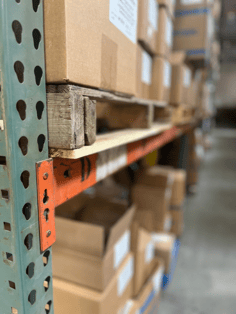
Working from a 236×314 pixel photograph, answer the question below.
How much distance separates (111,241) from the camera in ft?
3.52

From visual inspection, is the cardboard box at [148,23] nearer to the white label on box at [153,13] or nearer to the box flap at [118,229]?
the white label on box at [153,13]

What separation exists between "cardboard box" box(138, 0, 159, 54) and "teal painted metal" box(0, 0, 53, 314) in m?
0.69

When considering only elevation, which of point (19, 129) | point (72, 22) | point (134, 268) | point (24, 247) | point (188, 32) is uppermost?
point (188, 32)

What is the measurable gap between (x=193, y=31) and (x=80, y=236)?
201 cm

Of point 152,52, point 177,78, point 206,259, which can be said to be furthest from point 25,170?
point 206,259

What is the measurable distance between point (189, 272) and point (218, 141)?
31.0ft

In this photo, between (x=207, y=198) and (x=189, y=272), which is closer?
(x=189, y=272)

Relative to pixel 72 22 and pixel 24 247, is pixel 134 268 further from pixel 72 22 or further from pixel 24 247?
pixel 72 22

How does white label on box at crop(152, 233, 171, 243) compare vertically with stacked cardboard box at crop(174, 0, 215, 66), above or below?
below

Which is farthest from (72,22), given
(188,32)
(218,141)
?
(218,141)

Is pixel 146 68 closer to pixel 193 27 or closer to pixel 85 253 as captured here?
pixel 85 253

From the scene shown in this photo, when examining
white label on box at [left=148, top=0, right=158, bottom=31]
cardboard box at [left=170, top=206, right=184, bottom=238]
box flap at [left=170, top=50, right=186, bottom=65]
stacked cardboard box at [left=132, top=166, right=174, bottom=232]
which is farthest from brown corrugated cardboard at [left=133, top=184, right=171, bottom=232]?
white label on box at [left=148, top=0, right=158, bottom=31]

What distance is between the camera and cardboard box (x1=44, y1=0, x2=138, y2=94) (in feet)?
1.55

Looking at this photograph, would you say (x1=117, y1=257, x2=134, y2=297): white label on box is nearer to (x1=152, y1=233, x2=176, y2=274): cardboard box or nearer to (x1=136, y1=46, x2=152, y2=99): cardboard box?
(x1=152, y1=233, x2=176, y2=274): cardboard box
